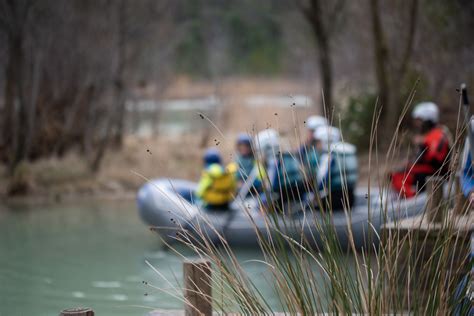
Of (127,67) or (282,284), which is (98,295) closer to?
(282,284)

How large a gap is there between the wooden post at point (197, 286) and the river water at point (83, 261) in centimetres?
112

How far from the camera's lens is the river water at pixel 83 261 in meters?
7.09

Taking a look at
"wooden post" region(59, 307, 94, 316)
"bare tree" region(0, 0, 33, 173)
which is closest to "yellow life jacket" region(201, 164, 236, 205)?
"bare tree" region(0, 0, 33, 173)

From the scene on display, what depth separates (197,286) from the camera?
3.91m

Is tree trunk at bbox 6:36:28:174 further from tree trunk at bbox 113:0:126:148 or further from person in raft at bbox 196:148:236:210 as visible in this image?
person in raft at bbox 196:148:236:210

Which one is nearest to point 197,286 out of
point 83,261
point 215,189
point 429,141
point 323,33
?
point 429,141

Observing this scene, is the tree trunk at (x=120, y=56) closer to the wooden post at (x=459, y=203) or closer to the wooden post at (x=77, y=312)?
the wooden post at (x=459, y=203)

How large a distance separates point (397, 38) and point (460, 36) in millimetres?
3527

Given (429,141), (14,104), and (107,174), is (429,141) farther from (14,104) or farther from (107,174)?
(14,104)

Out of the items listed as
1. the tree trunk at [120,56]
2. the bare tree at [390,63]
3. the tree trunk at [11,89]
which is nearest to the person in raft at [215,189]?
the bare tree at [390,63]

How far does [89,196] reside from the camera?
13.5m

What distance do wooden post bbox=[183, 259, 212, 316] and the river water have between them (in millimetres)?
1119

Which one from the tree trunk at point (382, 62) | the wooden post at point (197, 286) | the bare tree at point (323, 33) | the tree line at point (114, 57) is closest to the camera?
the wooden post at point (197, 286)

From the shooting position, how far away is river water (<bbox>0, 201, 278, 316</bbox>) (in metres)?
7.09
